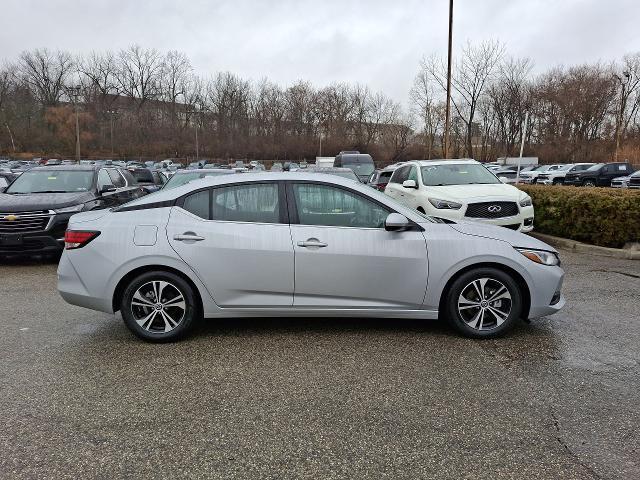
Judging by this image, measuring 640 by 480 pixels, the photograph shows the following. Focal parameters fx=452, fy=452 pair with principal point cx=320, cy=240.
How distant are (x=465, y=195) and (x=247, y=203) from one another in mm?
5299

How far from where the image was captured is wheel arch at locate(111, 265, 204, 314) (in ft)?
13.2

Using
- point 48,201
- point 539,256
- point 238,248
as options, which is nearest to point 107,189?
point 48,201

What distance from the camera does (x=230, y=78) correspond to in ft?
243

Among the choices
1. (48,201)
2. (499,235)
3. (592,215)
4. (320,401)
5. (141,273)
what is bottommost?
(320,401)

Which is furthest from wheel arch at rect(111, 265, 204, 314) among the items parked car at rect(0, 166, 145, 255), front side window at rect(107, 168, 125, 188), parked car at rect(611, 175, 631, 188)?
parked car at rect(611, 175, 631, 188)

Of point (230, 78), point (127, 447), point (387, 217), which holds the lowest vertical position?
point (127, 447)

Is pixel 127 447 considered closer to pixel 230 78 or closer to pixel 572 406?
pixel 572 406

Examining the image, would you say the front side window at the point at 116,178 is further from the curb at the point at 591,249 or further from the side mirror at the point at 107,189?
the curb at the point at 591,249

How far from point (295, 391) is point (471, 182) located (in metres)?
7.15

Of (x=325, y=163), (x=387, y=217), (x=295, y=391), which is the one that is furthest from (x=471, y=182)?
(x=325, y=163)

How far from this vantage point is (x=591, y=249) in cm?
823

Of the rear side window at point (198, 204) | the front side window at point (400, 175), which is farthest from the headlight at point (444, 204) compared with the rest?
the rear side window at point (198, 204)

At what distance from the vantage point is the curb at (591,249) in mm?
7816

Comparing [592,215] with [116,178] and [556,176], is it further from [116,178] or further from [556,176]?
[556,176]
